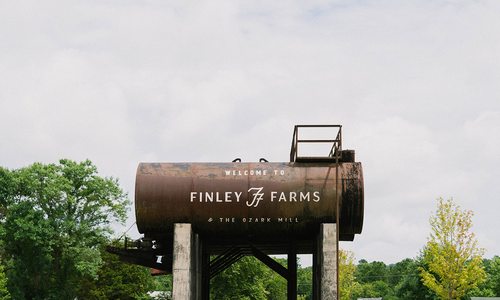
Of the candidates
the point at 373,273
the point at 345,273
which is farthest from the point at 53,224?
the point at 373,273

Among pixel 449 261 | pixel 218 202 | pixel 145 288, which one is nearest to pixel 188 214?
pixel 218 202

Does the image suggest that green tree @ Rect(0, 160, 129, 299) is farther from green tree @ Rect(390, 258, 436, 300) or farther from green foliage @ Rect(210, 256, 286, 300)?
green tree @ Rect(390, 258, 436, 300)

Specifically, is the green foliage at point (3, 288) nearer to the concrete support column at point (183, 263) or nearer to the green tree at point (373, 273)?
the concrete support column at point (183, 263)

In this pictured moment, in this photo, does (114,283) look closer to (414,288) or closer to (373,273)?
(414,288)

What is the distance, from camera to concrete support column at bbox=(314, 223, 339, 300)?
17.4 meters

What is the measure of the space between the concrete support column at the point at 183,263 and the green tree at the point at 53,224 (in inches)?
1237

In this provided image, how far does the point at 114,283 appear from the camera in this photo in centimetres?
6031

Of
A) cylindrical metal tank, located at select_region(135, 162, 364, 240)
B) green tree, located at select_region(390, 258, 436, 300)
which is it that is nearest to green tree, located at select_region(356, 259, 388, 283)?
green tree, located at select_region(390, 258, 436, 300)

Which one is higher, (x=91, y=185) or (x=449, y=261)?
(x=91, y=185)

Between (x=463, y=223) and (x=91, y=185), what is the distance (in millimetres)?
27865

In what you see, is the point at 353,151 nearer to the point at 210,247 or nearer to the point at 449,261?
the point at 210,247

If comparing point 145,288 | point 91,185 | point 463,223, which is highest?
Result: point 91,185

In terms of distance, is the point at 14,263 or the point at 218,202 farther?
the point at 14,263

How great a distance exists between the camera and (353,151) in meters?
18.8
